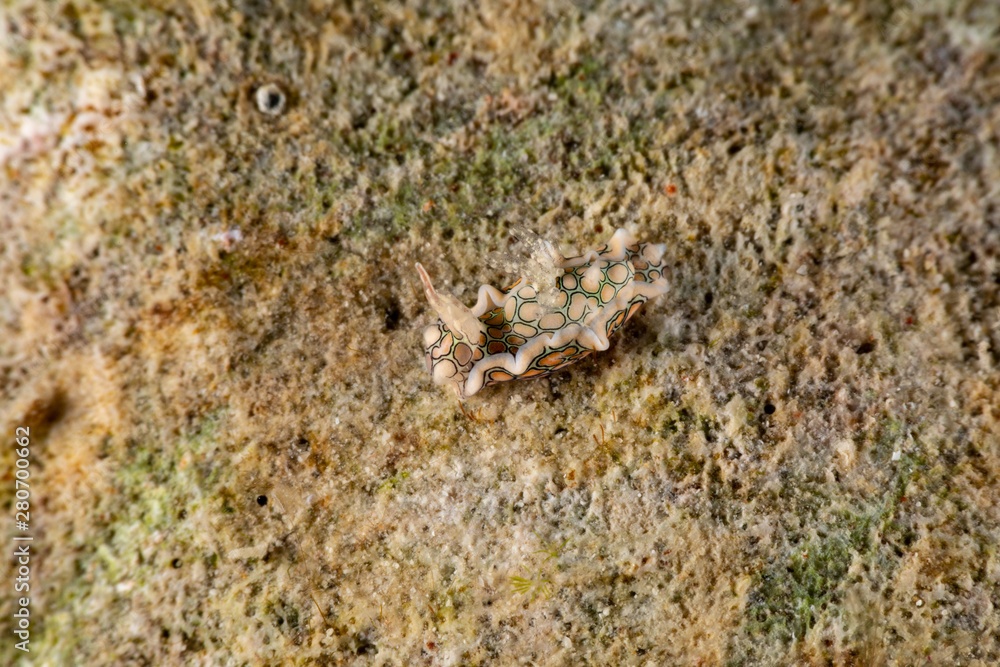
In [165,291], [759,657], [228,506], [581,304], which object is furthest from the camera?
[165,291]

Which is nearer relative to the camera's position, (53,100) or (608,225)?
(608,225)

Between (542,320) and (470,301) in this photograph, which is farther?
(470,301)

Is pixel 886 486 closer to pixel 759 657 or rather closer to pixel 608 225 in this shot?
pixel 759 657

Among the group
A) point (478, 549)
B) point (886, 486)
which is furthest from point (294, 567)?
point (886, 486)
